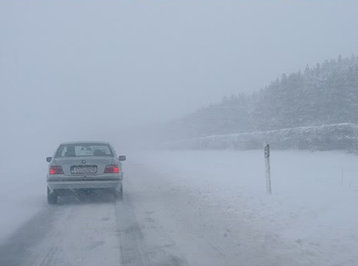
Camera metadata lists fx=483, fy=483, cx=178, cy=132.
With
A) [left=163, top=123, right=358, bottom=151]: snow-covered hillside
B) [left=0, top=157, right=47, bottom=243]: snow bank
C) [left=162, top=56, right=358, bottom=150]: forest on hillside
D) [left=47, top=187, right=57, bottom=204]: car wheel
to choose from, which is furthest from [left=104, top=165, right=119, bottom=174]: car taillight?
[left=162, top=56, right=358, bottom=150]: forest on hillside

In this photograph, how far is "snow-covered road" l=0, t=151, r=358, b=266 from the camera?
268 inches

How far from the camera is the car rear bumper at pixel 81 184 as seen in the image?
12375 mm

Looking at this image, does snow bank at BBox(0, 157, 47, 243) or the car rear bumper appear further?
the car rear bumper

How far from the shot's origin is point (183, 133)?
81125mm

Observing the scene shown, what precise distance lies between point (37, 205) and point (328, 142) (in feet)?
50.7

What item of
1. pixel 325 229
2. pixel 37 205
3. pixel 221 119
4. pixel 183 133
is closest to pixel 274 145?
pixel 37 205

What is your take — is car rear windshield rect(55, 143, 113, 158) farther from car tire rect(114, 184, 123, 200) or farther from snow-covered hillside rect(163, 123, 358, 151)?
snow-covered hillside rect(163, 123, 358, 151)

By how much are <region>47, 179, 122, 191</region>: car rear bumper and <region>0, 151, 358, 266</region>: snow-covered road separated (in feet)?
1.61

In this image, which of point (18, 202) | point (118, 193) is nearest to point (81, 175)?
point (118, 193)

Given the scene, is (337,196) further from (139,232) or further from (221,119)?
(221,119)

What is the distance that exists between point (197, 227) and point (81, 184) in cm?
447

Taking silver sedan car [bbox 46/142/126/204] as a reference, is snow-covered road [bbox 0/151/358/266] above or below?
below

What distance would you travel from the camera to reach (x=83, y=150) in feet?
46.9

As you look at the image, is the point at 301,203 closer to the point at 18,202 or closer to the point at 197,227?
the point at 197,227
